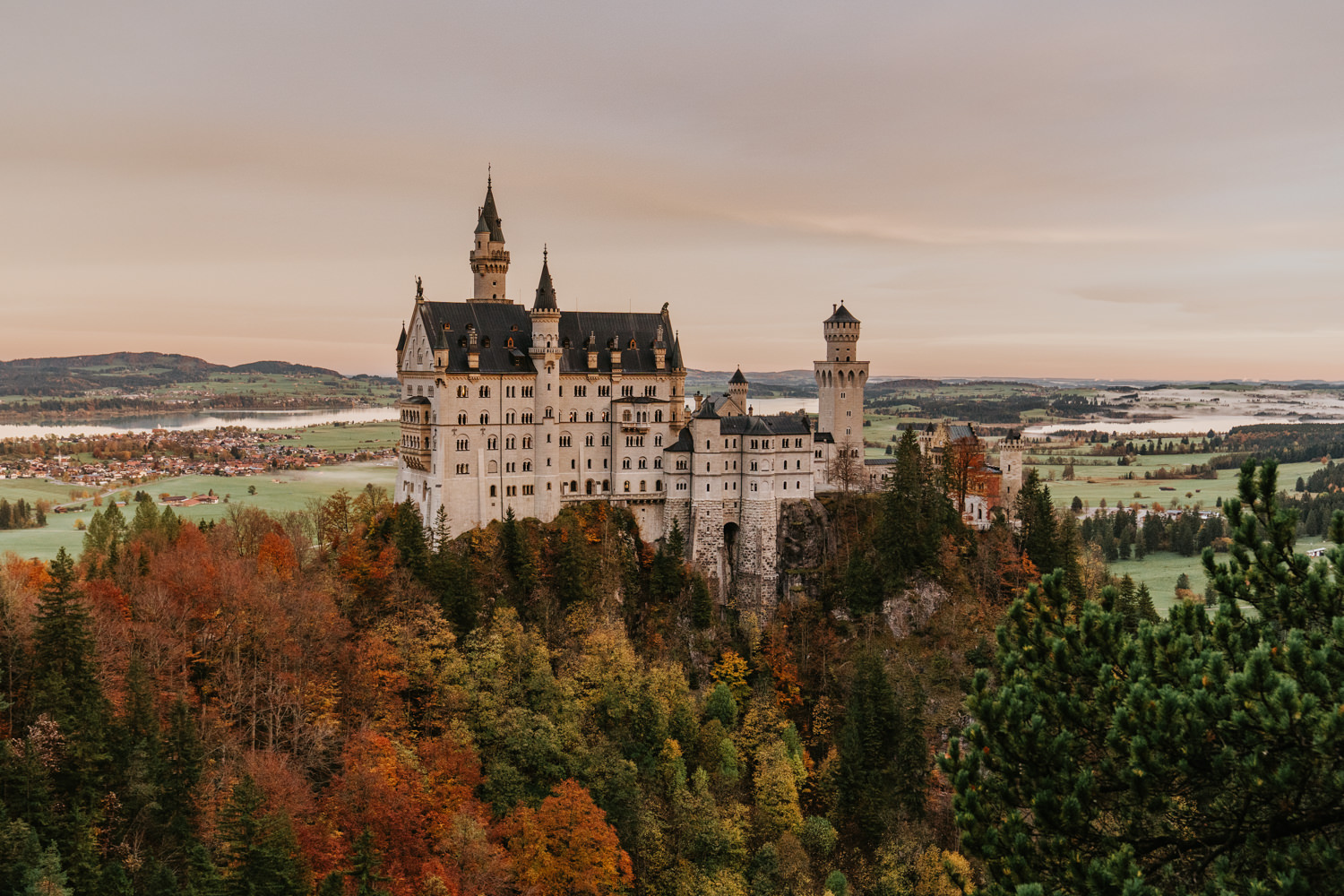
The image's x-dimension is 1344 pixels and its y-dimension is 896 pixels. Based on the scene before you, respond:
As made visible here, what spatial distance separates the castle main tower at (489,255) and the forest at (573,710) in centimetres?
1933

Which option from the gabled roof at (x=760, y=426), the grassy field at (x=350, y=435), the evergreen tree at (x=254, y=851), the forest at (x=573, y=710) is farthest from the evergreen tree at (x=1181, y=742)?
the grassy field at (x=350, y=435)

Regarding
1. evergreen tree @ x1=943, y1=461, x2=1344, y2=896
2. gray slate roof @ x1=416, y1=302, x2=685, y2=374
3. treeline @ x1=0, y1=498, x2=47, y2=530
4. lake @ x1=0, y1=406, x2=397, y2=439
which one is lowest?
treeline @ x1=0, y1=498, x2=47, y2=530

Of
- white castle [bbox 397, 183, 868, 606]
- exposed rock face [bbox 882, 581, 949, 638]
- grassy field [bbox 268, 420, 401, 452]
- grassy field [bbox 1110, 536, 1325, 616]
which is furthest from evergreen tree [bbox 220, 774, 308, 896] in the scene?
grassy field [bbox 1110, 536, 1325, 616]

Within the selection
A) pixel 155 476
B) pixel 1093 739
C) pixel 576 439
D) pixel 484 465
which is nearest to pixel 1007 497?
pixel 576 439

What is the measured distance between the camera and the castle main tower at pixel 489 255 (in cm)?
8062

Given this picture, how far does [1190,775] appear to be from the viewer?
1948 centimetres

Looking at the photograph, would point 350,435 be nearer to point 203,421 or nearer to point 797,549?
point 203,421

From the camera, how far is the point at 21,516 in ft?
282

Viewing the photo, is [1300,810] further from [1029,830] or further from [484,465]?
[484,465]

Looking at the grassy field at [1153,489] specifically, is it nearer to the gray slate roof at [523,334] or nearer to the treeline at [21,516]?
the gray slate roof at [523,334]

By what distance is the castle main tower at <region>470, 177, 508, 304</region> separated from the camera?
8062cm

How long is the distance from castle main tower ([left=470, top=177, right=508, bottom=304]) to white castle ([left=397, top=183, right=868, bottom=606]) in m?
0.11

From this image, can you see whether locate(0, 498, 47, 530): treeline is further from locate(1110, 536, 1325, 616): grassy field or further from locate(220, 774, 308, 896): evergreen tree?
locate(1110, 536, 1325, 616): grassy field

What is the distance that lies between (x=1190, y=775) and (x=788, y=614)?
6174cm
